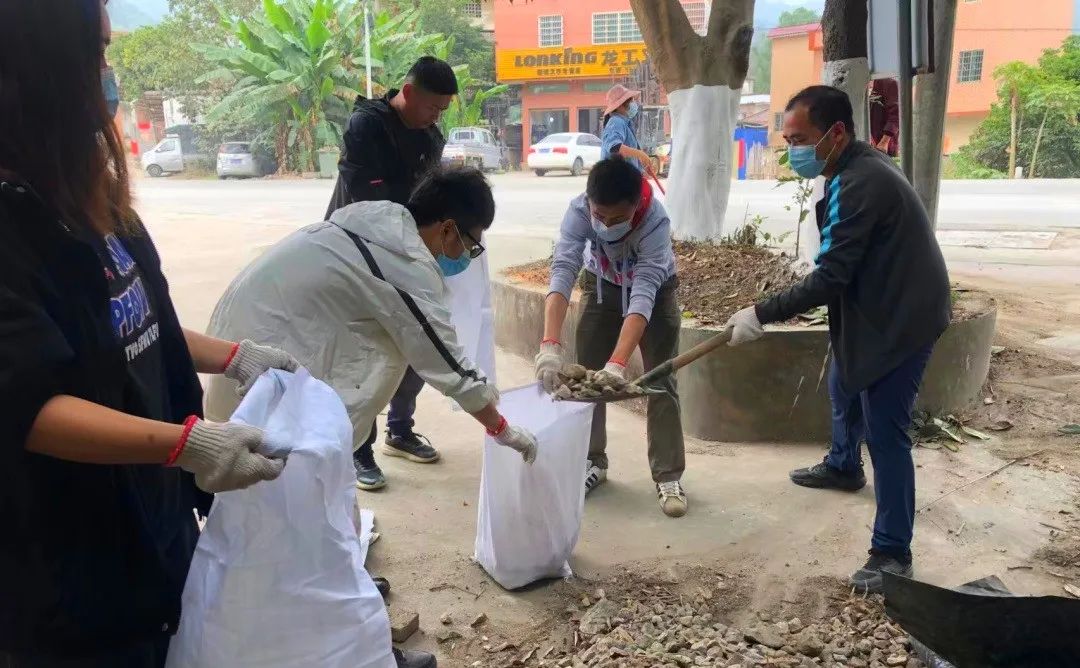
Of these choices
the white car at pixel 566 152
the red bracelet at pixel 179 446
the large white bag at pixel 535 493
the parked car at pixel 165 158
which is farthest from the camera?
the parked car at pixel 165 158

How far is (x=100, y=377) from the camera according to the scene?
1.18 meters

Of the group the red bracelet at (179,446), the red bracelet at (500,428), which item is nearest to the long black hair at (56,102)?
the red bracelet at (179,446)

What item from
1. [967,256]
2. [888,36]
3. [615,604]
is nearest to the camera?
[615,604]

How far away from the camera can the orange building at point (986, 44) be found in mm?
28969

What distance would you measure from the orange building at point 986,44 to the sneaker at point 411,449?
27.2 meters

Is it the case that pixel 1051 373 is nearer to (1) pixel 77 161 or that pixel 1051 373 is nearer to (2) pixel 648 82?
(1) pixel 77 161

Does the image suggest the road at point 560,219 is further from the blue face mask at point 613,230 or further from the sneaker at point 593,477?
the sneaker at point 593,477

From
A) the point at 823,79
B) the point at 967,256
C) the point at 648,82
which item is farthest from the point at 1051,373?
the point at 648,82

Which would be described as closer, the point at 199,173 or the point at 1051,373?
the point at 1051,373

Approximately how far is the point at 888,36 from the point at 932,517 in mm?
2282

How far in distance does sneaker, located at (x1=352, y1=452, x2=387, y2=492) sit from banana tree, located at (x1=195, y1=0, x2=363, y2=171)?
22016 mm

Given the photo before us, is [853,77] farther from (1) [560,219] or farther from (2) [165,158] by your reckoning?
(2) [165,158]

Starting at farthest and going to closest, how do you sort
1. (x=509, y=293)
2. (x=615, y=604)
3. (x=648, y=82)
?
(x=648, y=82) < (x=509, y=293) < (x=615, y=604)

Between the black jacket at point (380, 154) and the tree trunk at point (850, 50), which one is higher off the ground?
the tree trunk at point (850, 50)
